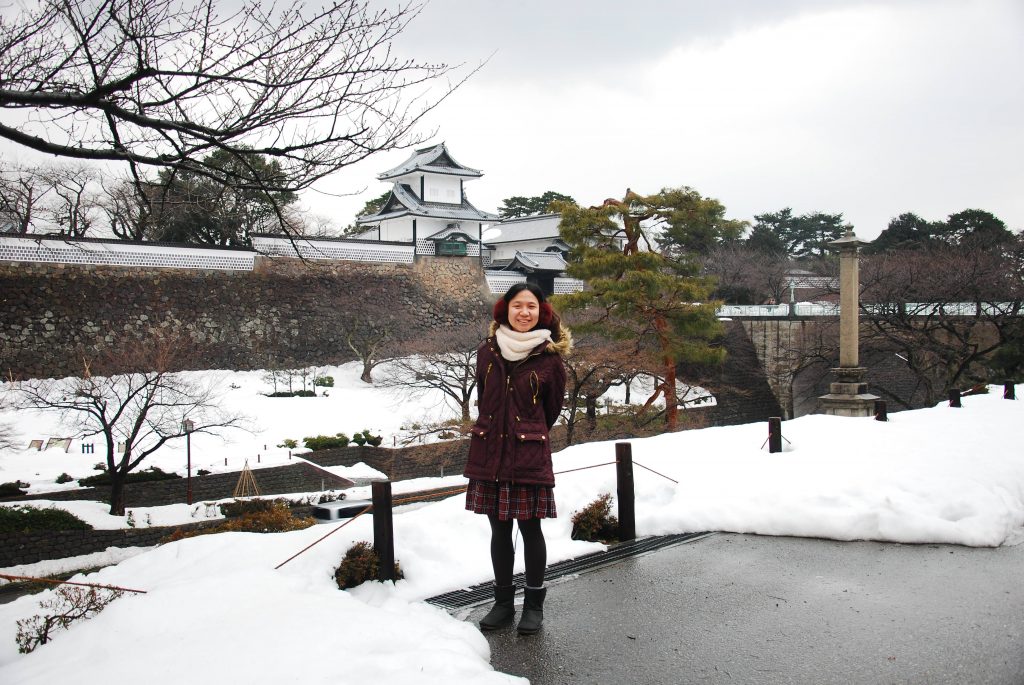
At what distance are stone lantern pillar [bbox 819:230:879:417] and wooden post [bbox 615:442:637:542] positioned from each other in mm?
9245

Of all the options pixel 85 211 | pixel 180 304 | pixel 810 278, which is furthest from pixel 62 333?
pixel 810 278

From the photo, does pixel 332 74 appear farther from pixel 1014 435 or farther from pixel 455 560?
pixel 1014 435

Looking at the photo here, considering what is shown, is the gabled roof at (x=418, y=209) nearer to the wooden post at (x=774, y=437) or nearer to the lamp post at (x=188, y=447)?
the lamp post at (x=188, y=447)

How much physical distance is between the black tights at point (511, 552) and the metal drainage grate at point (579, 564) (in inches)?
16.3

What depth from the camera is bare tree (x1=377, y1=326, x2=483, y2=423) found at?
2048 cm

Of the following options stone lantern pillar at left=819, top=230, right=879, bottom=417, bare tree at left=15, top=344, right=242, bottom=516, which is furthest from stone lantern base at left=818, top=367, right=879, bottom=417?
bare tree at left=15, top=344, right=242, bottom=516

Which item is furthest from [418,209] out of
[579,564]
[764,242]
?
[579,564]

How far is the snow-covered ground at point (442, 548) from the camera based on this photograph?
2748 mm

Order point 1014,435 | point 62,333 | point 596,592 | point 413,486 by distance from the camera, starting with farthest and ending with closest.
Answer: point 62,333, point 413,486, point 1014,435, point 596,592

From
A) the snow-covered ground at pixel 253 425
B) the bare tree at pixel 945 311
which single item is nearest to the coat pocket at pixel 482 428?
the snow-covered ground at pixel 253 425

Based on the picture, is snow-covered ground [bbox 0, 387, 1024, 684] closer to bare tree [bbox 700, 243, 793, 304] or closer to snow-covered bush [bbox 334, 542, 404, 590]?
A: snow-covered bush [bbox 334, 542, 404, 590]

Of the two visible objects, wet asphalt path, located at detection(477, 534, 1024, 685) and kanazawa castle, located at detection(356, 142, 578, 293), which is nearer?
wet asphalt path, located at detection(477, 534, 1024, 685)

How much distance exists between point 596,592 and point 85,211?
1059 inches

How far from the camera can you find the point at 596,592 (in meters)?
4.00
